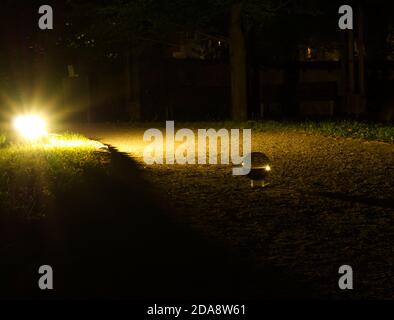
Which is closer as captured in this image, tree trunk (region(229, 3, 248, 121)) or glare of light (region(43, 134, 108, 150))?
glare of light (region(43, 134, 108, 150))

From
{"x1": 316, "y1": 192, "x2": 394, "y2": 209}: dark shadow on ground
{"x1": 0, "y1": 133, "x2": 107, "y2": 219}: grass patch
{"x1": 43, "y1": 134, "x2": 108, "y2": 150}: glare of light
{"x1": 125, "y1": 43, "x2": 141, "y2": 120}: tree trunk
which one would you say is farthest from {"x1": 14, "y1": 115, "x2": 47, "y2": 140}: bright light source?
{"x1": 125, "y1": 43, "x2": 141, "y2": 120}: tree trunk

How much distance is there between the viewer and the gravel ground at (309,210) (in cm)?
613

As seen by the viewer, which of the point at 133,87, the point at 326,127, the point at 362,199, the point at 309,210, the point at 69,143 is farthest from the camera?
the point at 133,87

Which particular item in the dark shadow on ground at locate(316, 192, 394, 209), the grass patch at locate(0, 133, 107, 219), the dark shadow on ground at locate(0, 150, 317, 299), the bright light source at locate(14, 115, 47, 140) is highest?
the bright light source at locate(14, 115, 47, 140)

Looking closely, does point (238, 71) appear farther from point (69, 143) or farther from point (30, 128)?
point (69, 143)

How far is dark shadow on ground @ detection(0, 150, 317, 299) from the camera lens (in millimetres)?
5461

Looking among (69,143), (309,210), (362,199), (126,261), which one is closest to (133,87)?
(69,143)

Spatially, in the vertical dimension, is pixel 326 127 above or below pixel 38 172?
above

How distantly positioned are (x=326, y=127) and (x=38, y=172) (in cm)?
1076

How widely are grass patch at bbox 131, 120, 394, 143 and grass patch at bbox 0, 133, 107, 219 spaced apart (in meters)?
6.80

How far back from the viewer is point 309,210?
27.9 ft

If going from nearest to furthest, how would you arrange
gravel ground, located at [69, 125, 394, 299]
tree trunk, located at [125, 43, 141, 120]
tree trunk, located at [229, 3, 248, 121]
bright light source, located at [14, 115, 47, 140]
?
gravel ground, located at [69, 125, 394, 299] < bright light source, located at [14, 115, 47, 140] < tree trunk, located at [229, 3, 248, 121] < tree trunk, located at [125, 43, 141, 120]

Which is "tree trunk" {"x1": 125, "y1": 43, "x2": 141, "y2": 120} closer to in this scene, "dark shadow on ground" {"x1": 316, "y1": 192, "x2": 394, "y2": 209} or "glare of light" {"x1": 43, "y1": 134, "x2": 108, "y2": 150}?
"glare of light" {"x1": 43, "y1": 134, "x2": 108, "y2": 150}

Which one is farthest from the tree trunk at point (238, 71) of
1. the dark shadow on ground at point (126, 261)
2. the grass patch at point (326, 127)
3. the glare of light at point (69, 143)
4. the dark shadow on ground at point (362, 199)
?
the dark shadow on ground at point (126, 261)
